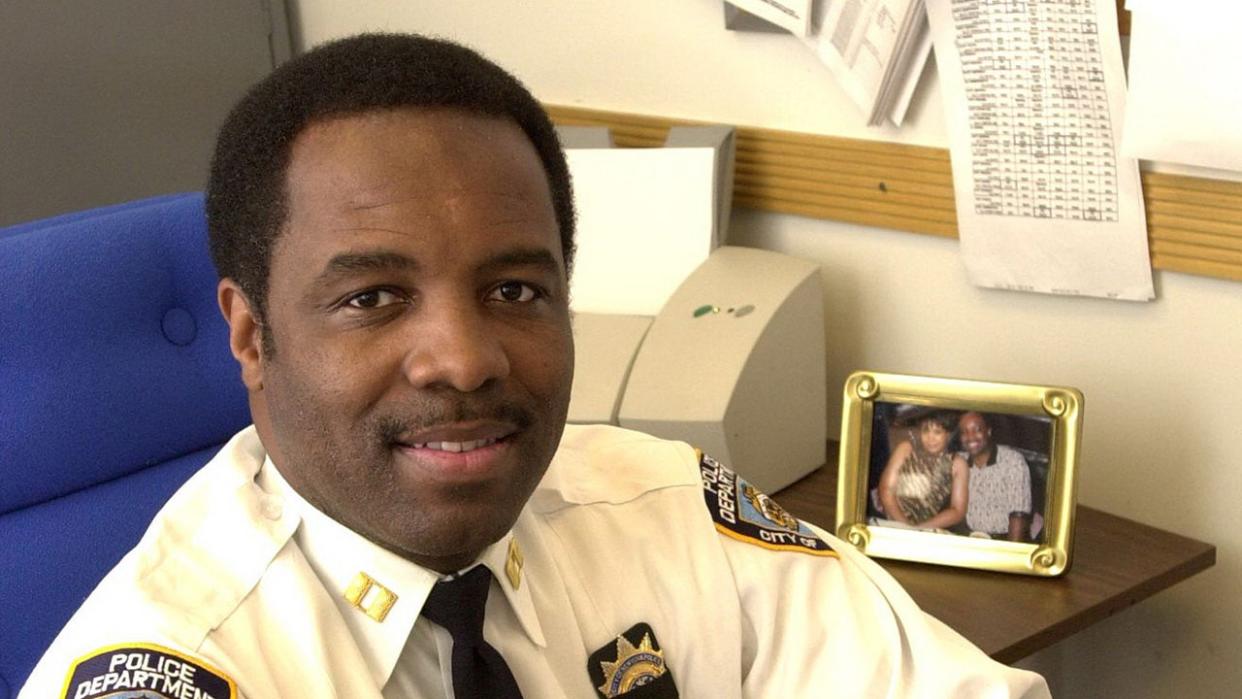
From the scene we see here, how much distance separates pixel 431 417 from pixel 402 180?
0.14 metres

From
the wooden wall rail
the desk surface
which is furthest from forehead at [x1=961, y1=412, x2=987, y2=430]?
the wooden wall rail

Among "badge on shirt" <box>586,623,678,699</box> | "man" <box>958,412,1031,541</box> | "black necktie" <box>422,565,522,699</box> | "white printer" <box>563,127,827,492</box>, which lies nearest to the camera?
"black necktie" <box>422,565,522,699</box>

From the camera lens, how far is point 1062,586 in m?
1.39

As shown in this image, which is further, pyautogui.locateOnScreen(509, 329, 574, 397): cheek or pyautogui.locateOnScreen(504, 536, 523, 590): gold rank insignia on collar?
pyautogui.locateOnScreen(504, 536, 523, 590): gold rank insignia on collar

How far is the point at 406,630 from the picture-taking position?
37.0 inches

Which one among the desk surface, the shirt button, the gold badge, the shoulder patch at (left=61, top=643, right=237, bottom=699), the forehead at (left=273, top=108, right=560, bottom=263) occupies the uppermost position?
the forehead at (left=273, top=108, right=560, bottom=263)

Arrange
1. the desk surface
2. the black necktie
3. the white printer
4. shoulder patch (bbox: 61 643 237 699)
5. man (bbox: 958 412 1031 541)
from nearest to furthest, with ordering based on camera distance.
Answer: shoulder patch (bbox: 61 643 237 699)
the black necktie
the desk surface
man (bbox: 958 412 1031 541)
the white printer

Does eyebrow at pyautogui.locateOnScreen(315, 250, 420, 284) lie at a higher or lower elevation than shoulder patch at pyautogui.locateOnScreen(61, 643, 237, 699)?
higher

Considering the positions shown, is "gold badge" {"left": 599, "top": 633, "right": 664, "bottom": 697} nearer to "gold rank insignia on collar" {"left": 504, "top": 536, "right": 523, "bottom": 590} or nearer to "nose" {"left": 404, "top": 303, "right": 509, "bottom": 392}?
"gold rank insignia on collar" {"left": 504, "top": 536, "right": 523, "bottom": 590}

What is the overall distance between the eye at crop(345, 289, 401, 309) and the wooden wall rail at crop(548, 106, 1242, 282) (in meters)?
0.90

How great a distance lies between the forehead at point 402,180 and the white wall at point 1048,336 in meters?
0.86

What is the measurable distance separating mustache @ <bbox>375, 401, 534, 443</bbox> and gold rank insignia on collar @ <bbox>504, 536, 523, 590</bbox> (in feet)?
0.56

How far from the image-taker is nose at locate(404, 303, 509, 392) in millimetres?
857

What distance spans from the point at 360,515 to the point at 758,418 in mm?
753
